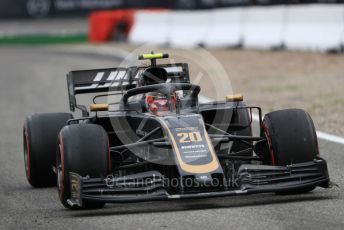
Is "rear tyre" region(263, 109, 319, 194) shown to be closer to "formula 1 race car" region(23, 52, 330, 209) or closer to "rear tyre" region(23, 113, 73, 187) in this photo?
"formula 1 race car" region(23, 52, 330, 209)

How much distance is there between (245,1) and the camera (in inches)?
1158

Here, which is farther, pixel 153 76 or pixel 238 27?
pixel 238 27

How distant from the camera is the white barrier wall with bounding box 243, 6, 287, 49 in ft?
79.4

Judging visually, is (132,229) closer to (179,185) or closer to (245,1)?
(179,185)

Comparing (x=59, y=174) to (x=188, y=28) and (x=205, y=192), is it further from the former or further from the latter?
(x=188, y=28)

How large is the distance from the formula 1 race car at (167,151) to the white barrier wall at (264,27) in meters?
14.8

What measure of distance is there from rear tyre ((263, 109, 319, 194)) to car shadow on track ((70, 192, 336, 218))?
0.14 metres

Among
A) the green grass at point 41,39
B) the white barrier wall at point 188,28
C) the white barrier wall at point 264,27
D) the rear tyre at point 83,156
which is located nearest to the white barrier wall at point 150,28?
the white barrier wall at point 188,28

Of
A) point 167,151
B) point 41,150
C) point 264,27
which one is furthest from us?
point 264,27

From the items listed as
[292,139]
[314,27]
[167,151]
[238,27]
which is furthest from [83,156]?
[238,27]

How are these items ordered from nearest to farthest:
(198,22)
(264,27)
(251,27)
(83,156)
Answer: (83,156) < (264,27) < (251,27) < (198,22)

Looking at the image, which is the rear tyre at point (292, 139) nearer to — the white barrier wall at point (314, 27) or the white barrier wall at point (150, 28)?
the white barrier wall at point (314, 27)

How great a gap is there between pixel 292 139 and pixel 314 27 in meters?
14.0

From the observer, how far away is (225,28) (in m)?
27.9
